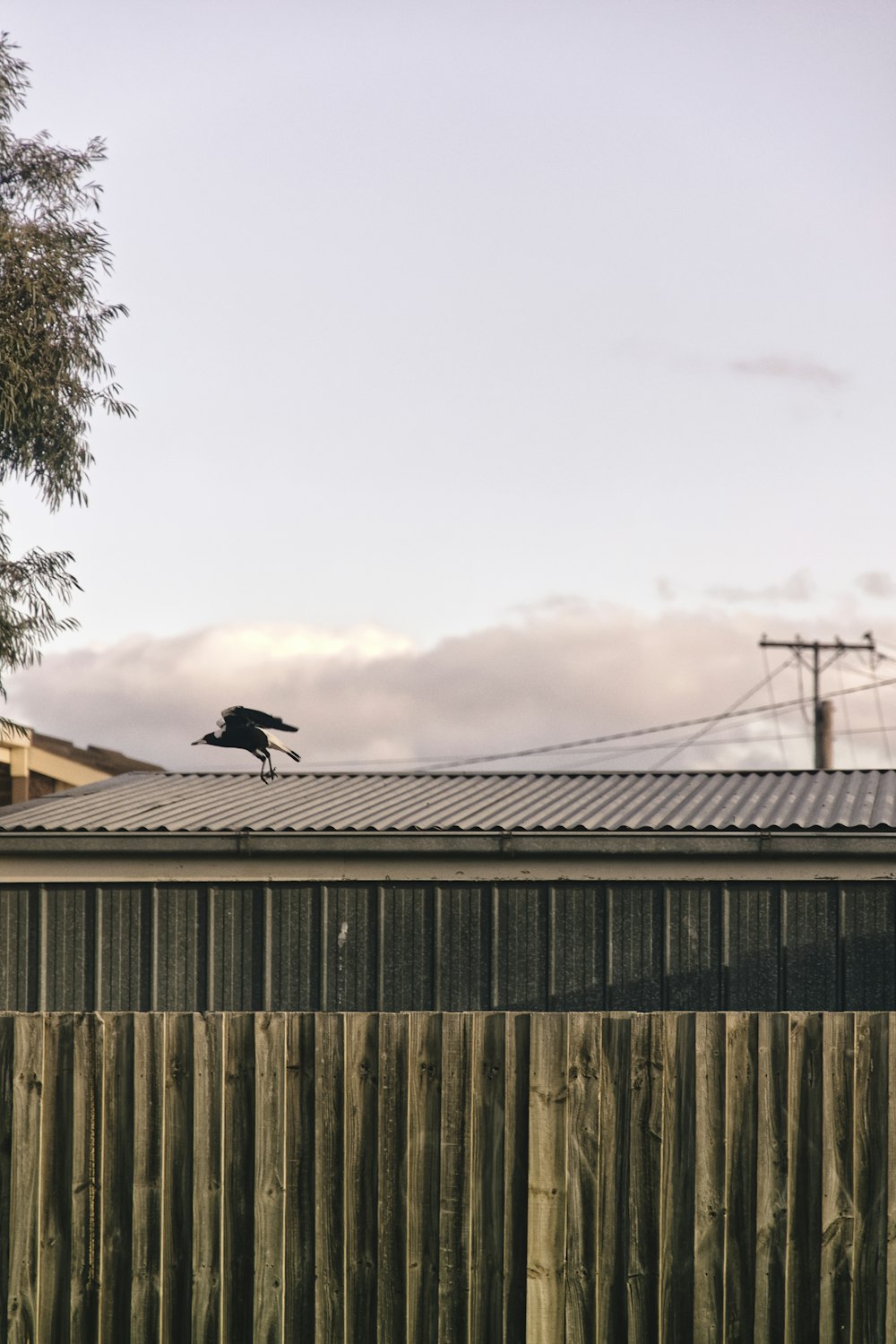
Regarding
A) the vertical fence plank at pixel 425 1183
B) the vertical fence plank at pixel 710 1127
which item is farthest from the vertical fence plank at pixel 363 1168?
the vertical fence plank at pixel 710 1127

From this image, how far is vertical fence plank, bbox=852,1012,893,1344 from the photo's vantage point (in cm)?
677

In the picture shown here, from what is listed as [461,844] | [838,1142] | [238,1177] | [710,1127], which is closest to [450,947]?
[461,844]

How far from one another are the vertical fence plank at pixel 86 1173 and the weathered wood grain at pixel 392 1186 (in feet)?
4.21

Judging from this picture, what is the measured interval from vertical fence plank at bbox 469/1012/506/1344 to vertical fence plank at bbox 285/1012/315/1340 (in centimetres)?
72

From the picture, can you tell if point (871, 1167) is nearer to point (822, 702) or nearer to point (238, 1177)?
point (238, 1177)

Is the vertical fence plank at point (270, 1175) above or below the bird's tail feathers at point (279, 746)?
below

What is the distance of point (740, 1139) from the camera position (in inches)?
269

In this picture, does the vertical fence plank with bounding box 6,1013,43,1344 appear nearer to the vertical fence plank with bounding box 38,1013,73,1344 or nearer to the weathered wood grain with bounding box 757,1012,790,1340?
the vertical fence plank with bounding box 38,1013,73,1344

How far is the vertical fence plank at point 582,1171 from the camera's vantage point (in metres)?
6.86

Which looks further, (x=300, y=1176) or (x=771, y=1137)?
(x=300, y=1176)

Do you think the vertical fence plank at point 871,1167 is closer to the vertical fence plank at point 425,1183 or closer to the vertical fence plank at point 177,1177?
the vertical fence plank at point 425,1183

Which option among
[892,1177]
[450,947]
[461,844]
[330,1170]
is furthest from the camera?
[450,947]

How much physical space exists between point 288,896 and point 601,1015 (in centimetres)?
689

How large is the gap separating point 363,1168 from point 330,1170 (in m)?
0.15
